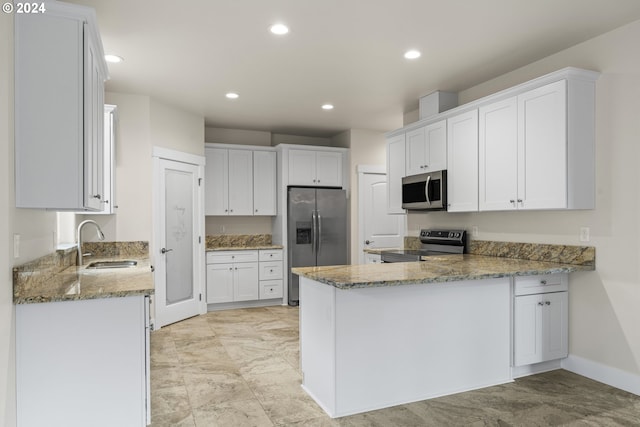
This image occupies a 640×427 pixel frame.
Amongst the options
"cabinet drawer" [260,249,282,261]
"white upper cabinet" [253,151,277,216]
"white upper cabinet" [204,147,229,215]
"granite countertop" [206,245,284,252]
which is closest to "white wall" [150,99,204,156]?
"white upper cabinet" [204,147,229,215]

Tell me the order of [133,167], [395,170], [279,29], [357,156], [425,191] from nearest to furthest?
[279,29]
[425,191]
[133,167]
[395,170]
[357,156]

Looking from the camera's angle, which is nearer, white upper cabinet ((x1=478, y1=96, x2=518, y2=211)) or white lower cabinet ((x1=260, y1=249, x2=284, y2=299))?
white upper cabinet ((x1=478, y1=96, x2=518, y2=211))

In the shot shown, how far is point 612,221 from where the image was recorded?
319 centimetres

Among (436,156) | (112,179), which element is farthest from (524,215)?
(112,179)

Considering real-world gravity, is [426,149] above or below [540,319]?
above

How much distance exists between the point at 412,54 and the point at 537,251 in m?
1.94

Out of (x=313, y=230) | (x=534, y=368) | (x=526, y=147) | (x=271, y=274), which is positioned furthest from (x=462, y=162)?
(x=271, y=274)

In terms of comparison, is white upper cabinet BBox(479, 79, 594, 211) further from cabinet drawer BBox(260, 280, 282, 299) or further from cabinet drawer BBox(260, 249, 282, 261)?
cabinet drawer BBox(260, 280, 282, 299)

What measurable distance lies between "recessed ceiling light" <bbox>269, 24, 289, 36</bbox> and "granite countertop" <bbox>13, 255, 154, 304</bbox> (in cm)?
190

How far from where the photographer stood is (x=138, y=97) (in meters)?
4.75

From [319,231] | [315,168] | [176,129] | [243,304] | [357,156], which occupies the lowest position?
[243,304]

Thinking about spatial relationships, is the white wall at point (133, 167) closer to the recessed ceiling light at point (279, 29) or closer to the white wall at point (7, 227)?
the recessed ceiling light at point (279, 29)

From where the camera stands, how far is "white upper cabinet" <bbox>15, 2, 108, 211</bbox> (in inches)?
86.7

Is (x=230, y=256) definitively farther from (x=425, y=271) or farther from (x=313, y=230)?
(x=425, y=271)
